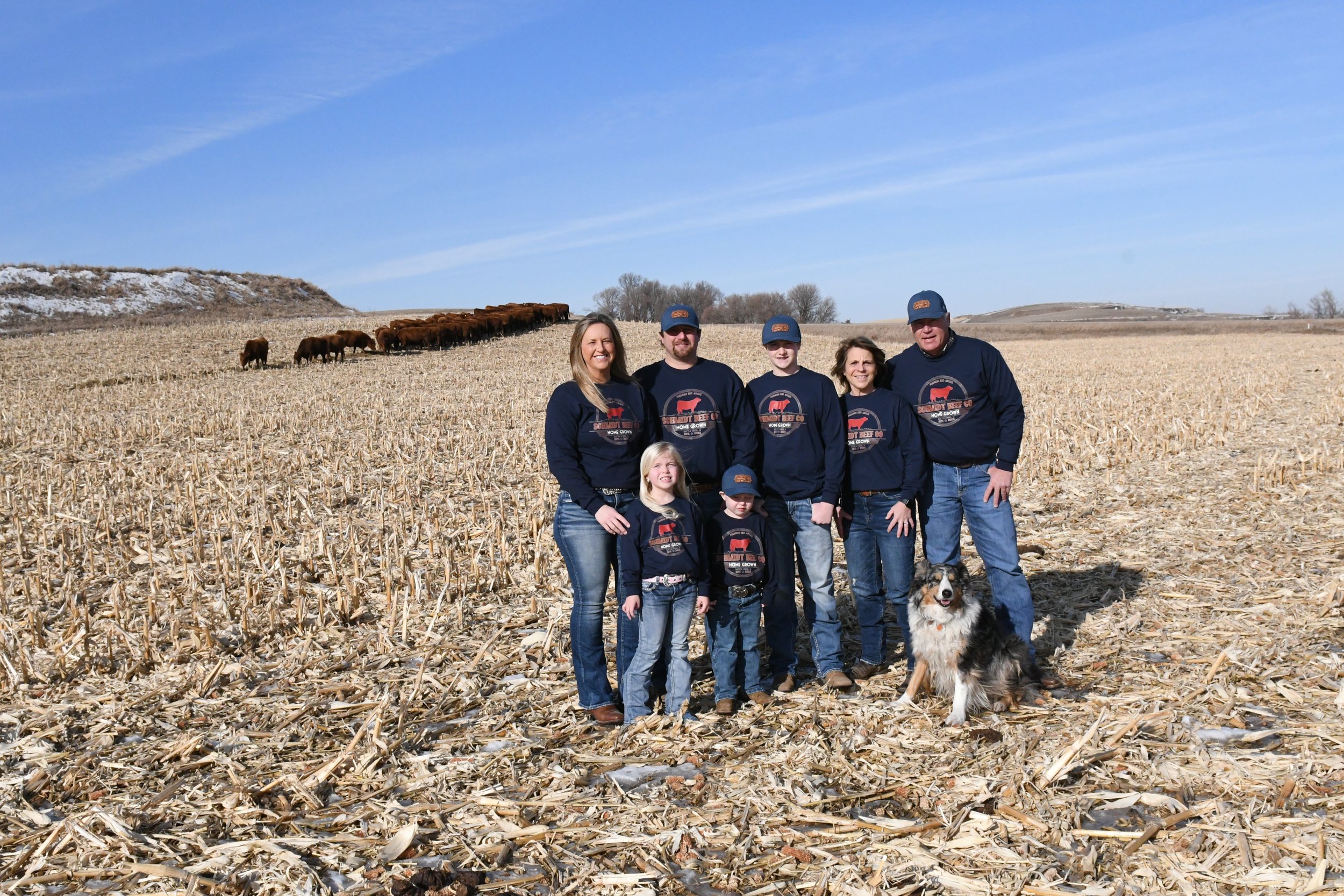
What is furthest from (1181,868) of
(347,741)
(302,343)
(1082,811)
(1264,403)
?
(302,343)

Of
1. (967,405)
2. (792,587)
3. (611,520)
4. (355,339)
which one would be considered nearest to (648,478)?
(611,520)

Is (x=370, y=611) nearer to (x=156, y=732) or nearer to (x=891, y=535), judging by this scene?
(x=156, y=732)

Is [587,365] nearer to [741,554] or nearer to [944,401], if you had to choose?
[741,554]

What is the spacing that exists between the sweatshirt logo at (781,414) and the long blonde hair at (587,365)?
3.05 ft

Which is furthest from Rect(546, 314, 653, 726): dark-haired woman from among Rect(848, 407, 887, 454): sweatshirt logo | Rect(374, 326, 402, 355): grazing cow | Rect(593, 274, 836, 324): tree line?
Rect(593, 274, 836, 324): tree line

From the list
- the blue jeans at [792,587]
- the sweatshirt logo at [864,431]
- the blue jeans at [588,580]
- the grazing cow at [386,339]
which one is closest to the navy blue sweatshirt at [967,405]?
the sweatshirt logo at [864,431]

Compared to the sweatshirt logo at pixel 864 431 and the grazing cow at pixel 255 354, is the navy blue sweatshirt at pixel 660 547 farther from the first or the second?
the grazing cow at pixel 255 354

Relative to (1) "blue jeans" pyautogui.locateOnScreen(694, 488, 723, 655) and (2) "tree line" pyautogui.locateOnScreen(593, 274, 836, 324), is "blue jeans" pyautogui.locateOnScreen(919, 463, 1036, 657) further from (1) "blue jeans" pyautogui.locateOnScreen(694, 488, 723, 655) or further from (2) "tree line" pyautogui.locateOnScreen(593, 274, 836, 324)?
(2) "tree line" pyautogui.locateOnScreen(593, 274, 836, 324)

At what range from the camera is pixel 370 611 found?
24.8 feet

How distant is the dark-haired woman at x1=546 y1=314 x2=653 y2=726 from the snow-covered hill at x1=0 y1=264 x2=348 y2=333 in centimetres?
4804

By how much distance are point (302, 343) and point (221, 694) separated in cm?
3042

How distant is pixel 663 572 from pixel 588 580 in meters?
0.49

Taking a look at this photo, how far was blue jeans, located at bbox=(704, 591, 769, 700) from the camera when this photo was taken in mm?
5555

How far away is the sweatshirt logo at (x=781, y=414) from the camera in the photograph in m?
5.73
